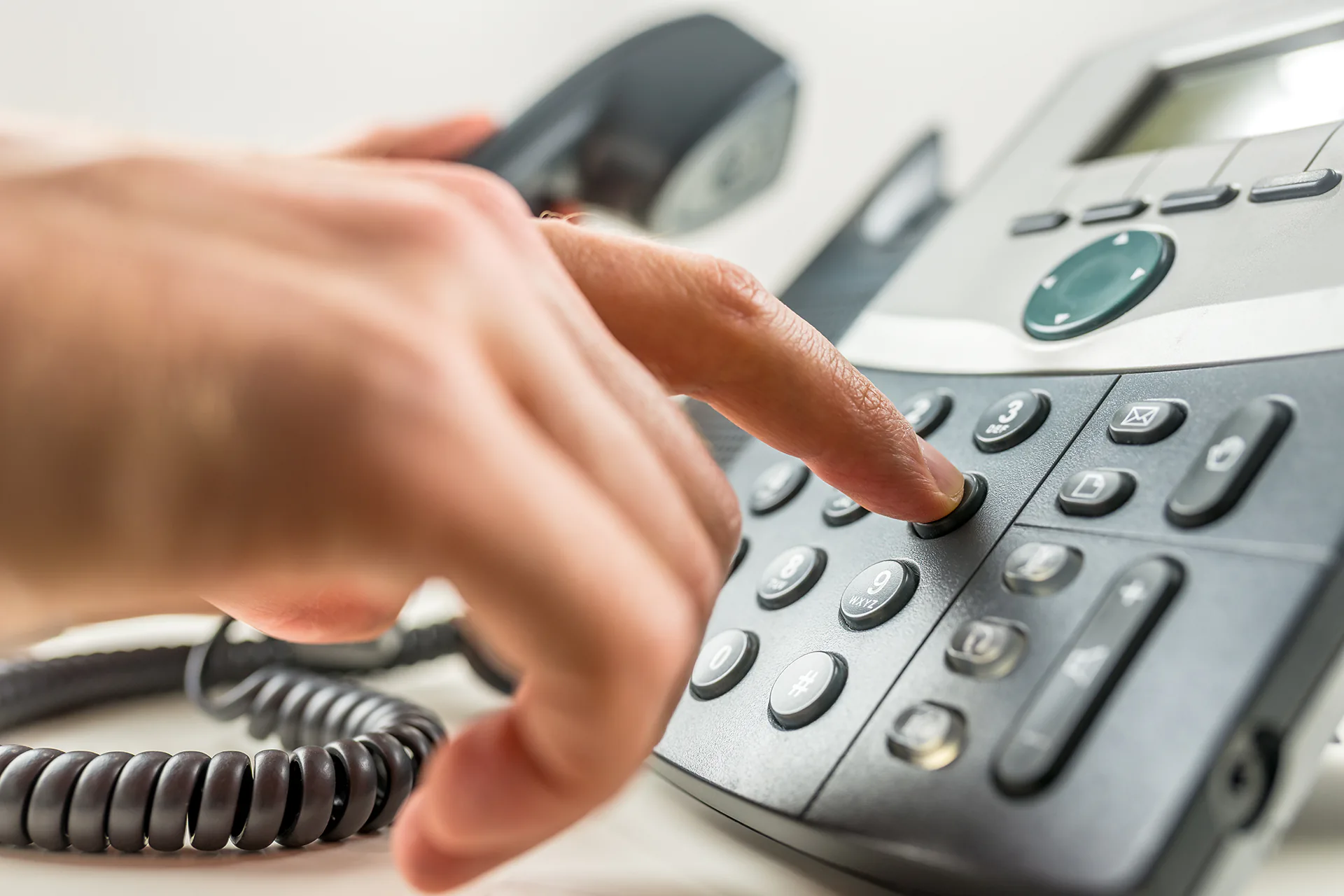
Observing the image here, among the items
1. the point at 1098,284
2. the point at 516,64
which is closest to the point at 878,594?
the point at 1098,284

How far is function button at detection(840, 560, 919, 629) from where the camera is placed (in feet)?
0.91

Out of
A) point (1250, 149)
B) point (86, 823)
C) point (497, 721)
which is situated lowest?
point (86, 823)

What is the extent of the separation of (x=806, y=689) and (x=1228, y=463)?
11 centimetres

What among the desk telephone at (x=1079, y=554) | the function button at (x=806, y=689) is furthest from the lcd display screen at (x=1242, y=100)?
the function button at (x=806, y=689)

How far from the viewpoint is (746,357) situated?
245 millimetres

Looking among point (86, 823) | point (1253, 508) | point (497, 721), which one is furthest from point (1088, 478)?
point (86, 823)

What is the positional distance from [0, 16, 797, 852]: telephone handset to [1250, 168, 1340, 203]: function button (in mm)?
302

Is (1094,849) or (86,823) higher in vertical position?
(1094,849)

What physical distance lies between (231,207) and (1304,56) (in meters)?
0.38

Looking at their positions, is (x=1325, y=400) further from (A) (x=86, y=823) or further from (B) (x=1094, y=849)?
(A) (x=86, y=823)

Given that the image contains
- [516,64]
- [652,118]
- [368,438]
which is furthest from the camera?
[516,64]

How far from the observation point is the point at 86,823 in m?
0.30

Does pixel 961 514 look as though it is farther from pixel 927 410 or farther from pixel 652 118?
pixel 652 118

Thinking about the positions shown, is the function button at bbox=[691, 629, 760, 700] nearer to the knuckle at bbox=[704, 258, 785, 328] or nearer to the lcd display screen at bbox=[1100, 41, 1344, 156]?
the knuckle at bbox=[704, 258, 785, 328]
